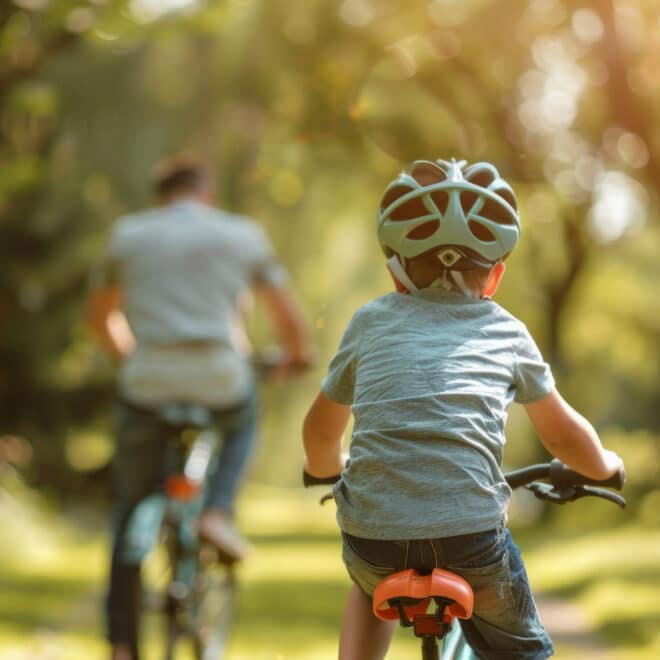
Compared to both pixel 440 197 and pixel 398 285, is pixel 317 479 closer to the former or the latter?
pixel 398 285

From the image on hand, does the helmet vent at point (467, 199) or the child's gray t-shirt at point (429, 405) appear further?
the helmet vent at point (467, 199)

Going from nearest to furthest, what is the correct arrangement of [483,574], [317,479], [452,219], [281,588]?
[483,574], [452,219], [317,479], [281,588]

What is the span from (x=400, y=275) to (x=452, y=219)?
0.19m

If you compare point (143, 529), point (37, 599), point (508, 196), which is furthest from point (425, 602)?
point (37, 599)

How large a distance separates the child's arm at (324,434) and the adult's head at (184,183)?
116 inches

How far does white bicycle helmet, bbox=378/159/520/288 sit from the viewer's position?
10.4ft

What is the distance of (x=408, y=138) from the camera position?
10461 mm

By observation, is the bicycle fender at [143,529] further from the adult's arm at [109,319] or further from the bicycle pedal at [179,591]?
the adult's arm at [109,319]

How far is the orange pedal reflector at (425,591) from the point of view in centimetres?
289

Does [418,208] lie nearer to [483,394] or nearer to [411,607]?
[483,394]

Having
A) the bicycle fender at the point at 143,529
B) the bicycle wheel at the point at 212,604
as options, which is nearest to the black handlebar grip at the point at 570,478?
the bicycle fender at the point at 143,529

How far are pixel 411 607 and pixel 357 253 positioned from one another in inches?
891

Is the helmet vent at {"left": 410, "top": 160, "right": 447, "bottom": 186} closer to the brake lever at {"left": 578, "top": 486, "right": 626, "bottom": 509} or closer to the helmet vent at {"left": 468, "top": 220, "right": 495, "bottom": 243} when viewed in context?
the helmet vent at {"left": 468, "top": 220, "right": 495, "bottom": 243}

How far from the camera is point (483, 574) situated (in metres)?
3.01
